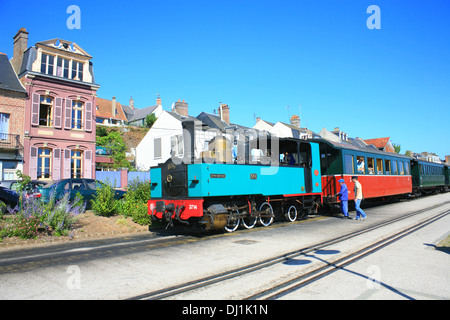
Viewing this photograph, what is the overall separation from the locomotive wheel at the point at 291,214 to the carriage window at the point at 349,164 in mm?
3742

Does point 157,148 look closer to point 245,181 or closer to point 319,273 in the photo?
point 245,181

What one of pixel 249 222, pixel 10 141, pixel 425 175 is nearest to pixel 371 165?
pixel 249 222

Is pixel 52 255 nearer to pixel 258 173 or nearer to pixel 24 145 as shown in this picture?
pixel 258 173

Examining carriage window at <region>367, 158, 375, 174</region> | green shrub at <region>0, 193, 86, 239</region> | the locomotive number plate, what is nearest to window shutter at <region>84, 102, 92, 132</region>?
green shrub at <region>0, 193, 86, 239</region>

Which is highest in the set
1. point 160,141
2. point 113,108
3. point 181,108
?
point 113,108

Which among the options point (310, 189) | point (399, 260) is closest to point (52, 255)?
point (399, 260)

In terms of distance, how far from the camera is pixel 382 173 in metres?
18.0

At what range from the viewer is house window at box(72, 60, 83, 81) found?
2355 cm

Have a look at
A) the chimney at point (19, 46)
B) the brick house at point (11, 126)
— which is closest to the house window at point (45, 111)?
the brick house at point (11, 126)

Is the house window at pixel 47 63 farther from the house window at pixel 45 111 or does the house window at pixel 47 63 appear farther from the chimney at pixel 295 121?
the chimney at pixel 295 121

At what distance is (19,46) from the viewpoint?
22.9 m

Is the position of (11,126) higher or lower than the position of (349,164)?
higher

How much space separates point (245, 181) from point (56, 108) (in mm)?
18229

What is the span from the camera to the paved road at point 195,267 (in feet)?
14.2
